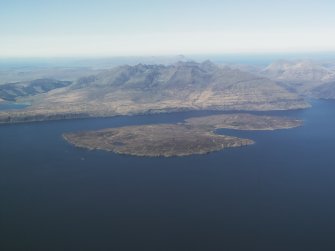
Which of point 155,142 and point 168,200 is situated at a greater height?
point 155,142

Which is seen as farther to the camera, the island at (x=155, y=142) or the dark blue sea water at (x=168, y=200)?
the island at (x=155, y=142)

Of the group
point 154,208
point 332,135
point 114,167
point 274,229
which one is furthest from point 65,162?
point 332,135

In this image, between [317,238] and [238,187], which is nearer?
[317,238]

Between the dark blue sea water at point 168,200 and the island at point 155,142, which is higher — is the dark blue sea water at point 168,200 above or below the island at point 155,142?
below

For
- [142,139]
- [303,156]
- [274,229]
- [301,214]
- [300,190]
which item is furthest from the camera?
[142,139]

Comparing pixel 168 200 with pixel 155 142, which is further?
pixel 155 142

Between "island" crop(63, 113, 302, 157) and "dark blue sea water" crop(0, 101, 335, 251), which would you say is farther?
"island" crop(63, 113, 302, 157)

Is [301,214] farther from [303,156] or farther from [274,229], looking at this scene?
[303,156]

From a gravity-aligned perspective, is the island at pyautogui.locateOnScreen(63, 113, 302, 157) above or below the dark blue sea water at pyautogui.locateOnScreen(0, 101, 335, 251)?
above
